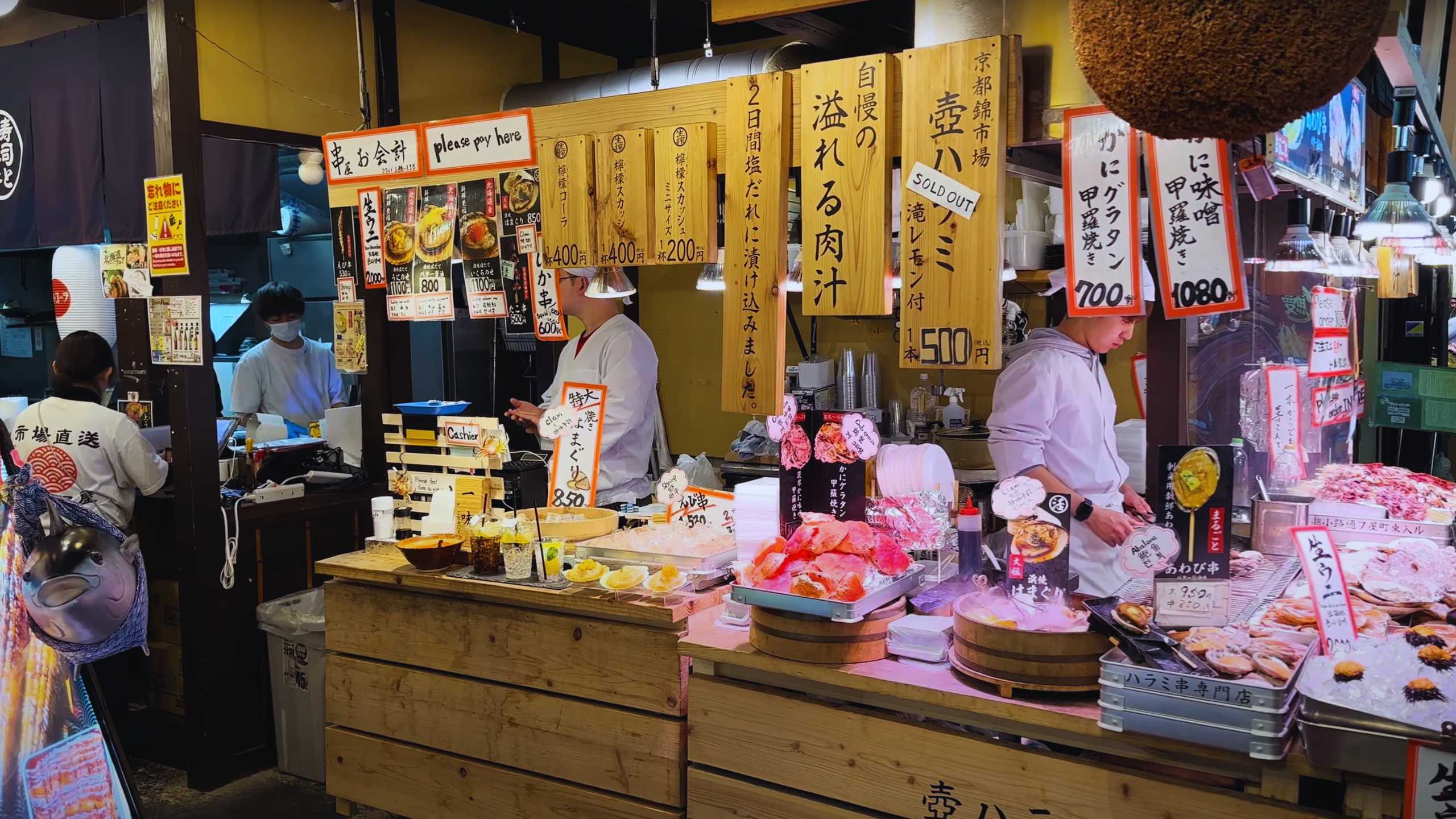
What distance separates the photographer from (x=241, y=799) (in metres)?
4.75

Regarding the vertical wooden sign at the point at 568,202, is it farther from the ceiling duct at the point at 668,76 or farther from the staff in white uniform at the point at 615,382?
the ceiling duct at the point at 668,76

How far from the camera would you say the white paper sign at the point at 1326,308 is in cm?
421

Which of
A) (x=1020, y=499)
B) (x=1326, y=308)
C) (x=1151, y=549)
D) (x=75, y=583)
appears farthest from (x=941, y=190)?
(x=75, y=583)

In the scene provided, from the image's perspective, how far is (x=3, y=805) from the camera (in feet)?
8.46

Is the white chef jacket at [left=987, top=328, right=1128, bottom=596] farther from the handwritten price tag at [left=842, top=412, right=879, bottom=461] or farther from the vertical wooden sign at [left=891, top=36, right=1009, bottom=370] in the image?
the vertical wooden sign at [left=891, top=36, right=1009, bottom=370]

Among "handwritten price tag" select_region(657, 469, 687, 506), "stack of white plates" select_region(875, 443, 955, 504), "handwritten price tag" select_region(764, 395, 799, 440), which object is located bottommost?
"handwritten price tag" select_region(657, 469, 687, 506)

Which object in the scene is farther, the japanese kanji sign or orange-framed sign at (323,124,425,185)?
the japanese kanji sign

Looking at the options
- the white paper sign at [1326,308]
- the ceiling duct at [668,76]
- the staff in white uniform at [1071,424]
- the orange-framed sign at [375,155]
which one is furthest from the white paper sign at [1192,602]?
the ceiling duct at [668,76]

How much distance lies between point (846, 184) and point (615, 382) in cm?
226

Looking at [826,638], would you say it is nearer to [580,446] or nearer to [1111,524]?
[1111,524]

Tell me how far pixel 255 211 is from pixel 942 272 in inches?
171

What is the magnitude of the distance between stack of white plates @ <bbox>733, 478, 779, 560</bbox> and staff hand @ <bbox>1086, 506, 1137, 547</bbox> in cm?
126

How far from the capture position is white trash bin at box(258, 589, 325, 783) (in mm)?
4820

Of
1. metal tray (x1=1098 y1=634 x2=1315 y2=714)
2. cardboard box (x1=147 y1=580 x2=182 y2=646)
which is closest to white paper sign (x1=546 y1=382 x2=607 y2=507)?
cardboard box (x1=147 y1=580 x2=182 y2=646)
